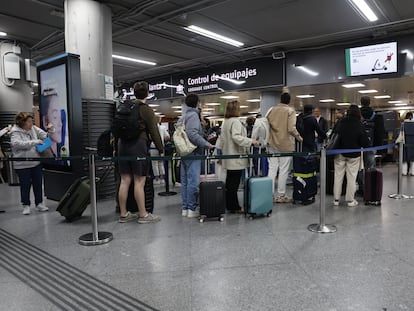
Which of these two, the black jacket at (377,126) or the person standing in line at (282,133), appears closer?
the person standing in line at (282,133)

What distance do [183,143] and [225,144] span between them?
1.85 ft

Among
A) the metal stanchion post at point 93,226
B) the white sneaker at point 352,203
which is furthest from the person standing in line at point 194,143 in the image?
the white sneaker at point 352,203

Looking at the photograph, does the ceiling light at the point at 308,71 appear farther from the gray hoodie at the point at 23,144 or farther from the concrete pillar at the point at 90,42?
the gray hoodie at the point at 23,144

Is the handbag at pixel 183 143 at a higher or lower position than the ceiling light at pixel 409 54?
lower

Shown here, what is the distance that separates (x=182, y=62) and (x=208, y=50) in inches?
54.8

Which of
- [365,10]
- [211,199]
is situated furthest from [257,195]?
[365,10]

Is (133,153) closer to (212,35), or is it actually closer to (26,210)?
(26,210)

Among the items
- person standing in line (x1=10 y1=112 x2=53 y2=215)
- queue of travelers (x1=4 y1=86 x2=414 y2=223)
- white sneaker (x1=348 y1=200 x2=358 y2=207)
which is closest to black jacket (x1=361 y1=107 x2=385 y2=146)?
queue of travelers (x1=4 y1=86 x2=414 y2=223)

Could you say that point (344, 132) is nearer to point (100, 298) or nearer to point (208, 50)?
point (100, 298)

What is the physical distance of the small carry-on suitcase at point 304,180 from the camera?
15.5 feet

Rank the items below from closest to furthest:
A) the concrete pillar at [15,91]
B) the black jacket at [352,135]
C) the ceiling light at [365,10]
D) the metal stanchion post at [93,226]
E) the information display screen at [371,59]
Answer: the metal stanchion post at [93,226], the black jacket at [352,135], the ceiling light at [365,10], the information display screen at [371,59], the concrete pillar at [15,91]

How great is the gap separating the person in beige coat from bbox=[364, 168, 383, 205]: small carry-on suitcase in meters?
1.80

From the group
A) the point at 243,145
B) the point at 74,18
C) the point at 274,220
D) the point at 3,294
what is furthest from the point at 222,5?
the point at 3,294

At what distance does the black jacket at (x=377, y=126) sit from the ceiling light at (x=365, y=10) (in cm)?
186
